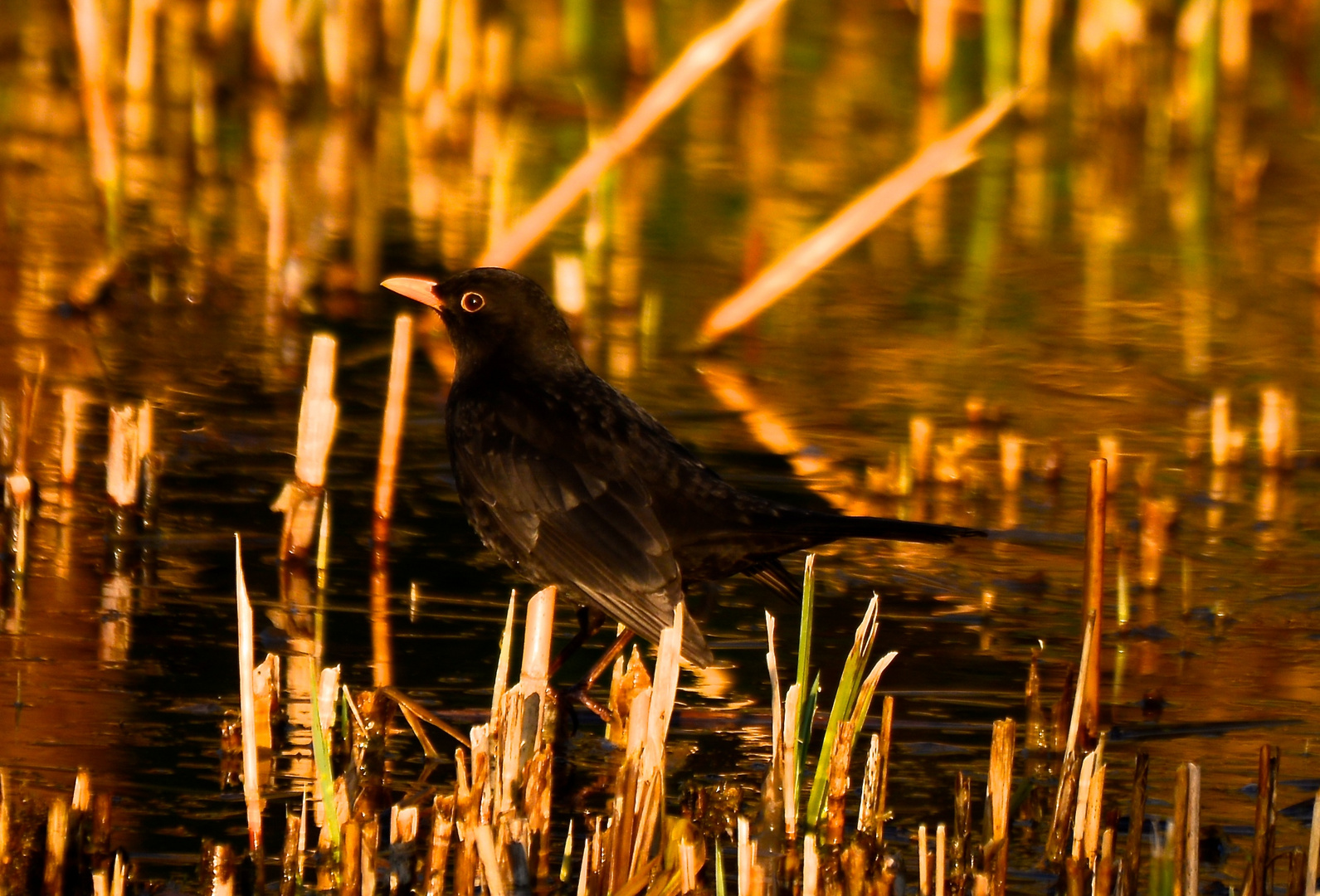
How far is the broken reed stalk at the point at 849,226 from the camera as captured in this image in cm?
725

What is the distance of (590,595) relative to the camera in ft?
16.1

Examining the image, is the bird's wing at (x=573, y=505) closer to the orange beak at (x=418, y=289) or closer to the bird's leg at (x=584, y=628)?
the bird's leg at (x=584, y=628)

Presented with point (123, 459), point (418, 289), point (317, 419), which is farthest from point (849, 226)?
point (123, 459)

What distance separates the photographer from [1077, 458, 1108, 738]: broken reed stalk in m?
4.51

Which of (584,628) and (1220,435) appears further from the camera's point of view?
(1220,435)

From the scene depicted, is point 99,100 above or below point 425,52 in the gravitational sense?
below

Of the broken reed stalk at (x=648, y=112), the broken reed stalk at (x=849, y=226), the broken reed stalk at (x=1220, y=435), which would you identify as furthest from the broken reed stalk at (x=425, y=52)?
the broken reed stalk at (x=1220, y=435)

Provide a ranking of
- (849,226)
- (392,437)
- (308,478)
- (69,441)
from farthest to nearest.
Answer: (849,226) → (69,441) → (392,437) → (308,478)

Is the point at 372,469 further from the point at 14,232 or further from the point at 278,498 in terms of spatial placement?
the point at 14,232

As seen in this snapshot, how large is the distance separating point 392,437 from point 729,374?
2611mm

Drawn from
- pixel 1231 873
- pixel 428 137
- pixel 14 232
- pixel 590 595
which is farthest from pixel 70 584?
pixel 428 137

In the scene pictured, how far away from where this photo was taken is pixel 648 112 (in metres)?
7.38

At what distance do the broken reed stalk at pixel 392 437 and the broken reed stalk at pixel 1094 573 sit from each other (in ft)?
7.05

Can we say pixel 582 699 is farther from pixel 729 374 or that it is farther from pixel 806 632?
pixel 729 374
